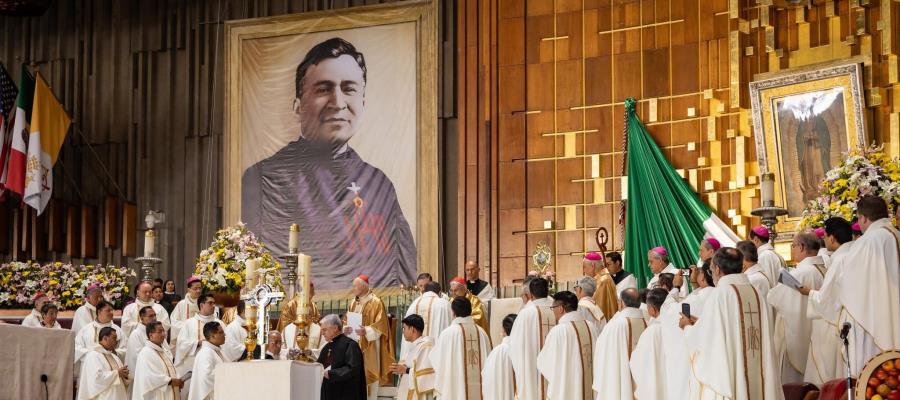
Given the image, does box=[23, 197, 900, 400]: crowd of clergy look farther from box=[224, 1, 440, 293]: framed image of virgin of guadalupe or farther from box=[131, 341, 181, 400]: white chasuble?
box=[224, 1, 440, 293]: framed image of virgin of guadalupe

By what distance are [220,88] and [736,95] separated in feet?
27.4

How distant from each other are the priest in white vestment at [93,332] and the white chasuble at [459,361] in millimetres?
3913

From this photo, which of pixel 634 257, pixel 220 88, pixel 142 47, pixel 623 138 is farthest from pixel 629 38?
pixel 142 47

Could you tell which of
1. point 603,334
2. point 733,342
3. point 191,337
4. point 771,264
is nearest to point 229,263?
point 191,337

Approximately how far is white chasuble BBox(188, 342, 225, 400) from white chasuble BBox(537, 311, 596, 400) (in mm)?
3417

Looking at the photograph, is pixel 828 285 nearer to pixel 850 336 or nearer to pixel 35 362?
pixel 850 336

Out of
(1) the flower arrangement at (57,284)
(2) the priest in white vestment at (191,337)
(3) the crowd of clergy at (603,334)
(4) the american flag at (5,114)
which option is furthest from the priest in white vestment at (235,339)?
(4) the american flag at (5,114)

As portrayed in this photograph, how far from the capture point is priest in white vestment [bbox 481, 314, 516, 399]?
1284 cm

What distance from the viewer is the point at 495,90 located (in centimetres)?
1841

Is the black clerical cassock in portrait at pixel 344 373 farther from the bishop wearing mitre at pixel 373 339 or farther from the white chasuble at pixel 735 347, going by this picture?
the white chasuble at pixel 735 347

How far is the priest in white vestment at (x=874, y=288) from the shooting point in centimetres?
1002

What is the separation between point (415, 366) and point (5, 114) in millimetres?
9750

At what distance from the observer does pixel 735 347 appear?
33.0 ft

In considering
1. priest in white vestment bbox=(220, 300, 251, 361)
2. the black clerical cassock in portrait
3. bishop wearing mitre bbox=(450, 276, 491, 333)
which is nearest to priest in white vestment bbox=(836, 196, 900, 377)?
the black clerical cassock in portrait
